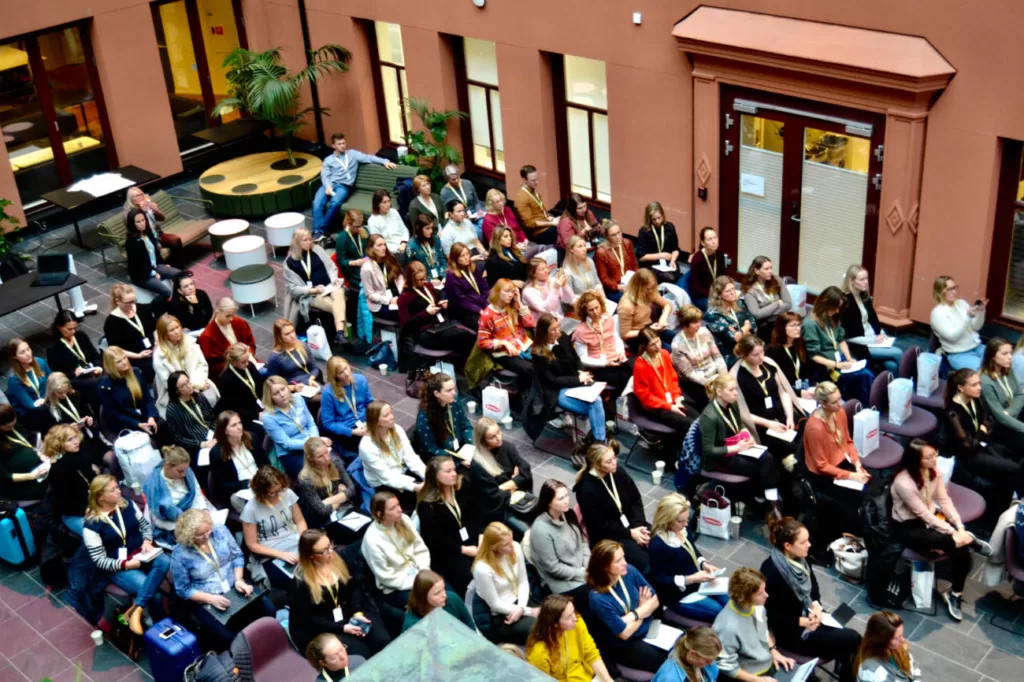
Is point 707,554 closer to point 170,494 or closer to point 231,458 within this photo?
point 231,458

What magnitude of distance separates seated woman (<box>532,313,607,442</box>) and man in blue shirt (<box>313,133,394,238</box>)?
580 cm

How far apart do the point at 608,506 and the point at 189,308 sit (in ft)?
18.2

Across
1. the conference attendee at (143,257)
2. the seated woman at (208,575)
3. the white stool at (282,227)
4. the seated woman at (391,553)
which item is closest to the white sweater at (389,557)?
the seated woman at (391,553)

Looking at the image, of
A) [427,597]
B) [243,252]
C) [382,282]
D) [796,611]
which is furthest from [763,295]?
[243,252]

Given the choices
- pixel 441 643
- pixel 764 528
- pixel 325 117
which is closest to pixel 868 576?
pixel 764 528

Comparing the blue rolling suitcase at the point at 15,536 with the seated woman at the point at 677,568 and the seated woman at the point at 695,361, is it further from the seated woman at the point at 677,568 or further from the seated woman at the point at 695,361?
the seated woman at the point at 695,361

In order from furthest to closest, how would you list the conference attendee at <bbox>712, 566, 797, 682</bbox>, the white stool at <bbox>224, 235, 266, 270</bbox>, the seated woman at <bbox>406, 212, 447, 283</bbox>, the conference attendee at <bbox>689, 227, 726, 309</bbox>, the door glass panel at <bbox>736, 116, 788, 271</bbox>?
the white stool at <bbox>224, 235, 266, 270</bbox> → the door glass panel at <bbox>736, 116, 788, 271</bbox> → the seated woman at <bbox>406, 212, 447, 283</bbox> → the conference attendee at <bbox>689, 227, 726, 309</bbox> → the conference attendee at <bbox>712, 566, 797, 682</bbox>

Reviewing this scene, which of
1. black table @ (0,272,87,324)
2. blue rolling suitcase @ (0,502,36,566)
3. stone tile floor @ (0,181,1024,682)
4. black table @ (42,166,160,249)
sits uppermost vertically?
black table @ (42,166,160,249)

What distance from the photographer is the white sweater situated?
792 centimetres

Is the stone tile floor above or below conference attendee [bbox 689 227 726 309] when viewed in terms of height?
below

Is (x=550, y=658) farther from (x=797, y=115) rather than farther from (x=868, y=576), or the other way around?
(x=797, y=115)

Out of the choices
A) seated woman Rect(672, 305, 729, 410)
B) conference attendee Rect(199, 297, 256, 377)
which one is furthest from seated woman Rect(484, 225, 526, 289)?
conference attendee Rect(199, 297, 256, 377)

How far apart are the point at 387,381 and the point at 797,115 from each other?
5.01 meters

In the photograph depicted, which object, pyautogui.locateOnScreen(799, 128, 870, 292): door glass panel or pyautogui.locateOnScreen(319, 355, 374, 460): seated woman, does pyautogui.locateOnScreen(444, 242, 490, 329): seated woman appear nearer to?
pyautogui.locateOnScreen(319, 355, 374, 460): seated woman
